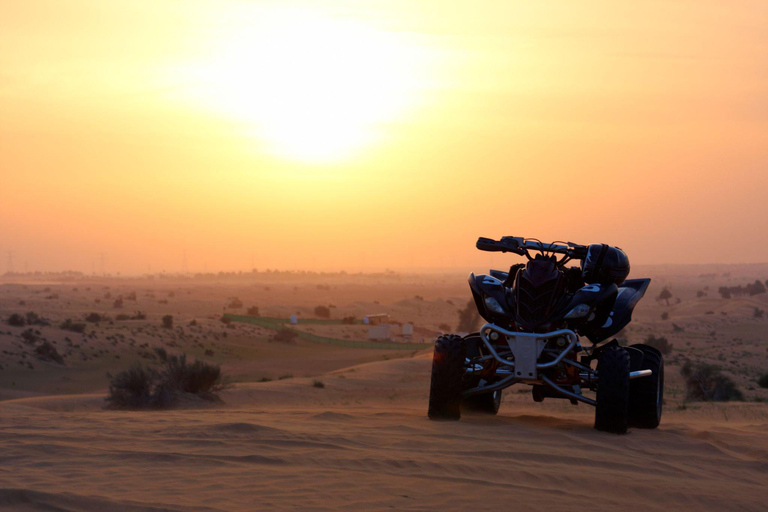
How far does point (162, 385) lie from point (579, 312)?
12014 mm

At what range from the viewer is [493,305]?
9.66 metres

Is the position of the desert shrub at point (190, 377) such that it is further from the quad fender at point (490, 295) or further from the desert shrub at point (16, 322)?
the desert shrub at point (16, 322)

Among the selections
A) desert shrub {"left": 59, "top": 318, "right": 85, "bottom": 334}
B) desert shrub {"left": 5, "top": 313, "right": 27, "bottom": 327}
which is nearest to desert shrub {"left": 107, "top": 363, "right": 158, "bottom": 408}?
desert shrub {"left": 5, "top": 313, "right": 27, "bottom": 327}

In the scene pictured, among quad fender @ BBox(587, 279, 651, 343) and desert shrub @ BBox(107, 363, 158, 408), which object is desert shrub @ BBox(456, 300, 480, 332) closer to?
desert shrub @ BBox(107, 363, 158, 408)

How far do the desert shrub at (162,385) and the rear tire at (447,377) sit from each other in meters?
9.61

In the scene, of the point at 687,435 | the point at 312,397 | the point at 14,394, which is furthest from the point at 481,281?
the point at 14,394

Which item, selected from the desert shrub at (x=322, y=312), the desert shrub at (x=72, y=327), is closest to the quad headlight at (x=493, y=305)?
the desert shrub at (x=72, y=327)

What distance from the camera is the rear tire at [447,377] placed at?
31.2ft

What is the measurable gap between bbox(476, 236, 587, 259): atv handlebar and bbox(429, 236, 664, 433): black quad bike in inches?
0.5

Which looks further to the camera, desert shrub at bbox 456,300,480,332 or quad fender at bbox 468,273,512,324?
desert shrub at bbox 456,300,480,332

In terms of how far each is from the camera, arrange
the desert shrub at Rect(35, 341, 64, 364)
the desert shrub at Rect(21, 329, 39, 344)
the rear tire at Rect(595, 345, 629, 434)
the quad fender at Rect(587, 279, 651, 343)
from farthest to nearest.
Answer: the desert shrub at Rect(21, 329, 39, 344)
the desert shrub at Rect(35, 341, 64, 364)
the quad fender at Rect(587, 279, 651, 343)
the rear tire at Rect(595, 345, 629, 434)

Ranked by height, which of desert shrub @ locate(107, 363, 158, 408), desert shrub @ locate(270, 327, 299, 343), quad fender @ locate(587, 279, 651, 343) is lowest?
desert shrub @ locate(270, 327, 299, 343)

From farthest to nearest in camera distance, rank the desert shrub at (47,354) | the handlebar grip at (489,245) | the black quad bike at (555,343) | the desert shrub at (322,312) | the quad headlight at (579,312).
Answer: the desert shrub at (322,312)
the desert shrub at (47,354)
the handlebar grip at (489,245)
the quad headlight at (579,312)
the black quad bike at (555,343)

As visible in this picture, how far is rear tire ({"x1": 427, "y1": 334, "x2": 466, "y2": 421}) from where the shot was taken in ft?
31.2
